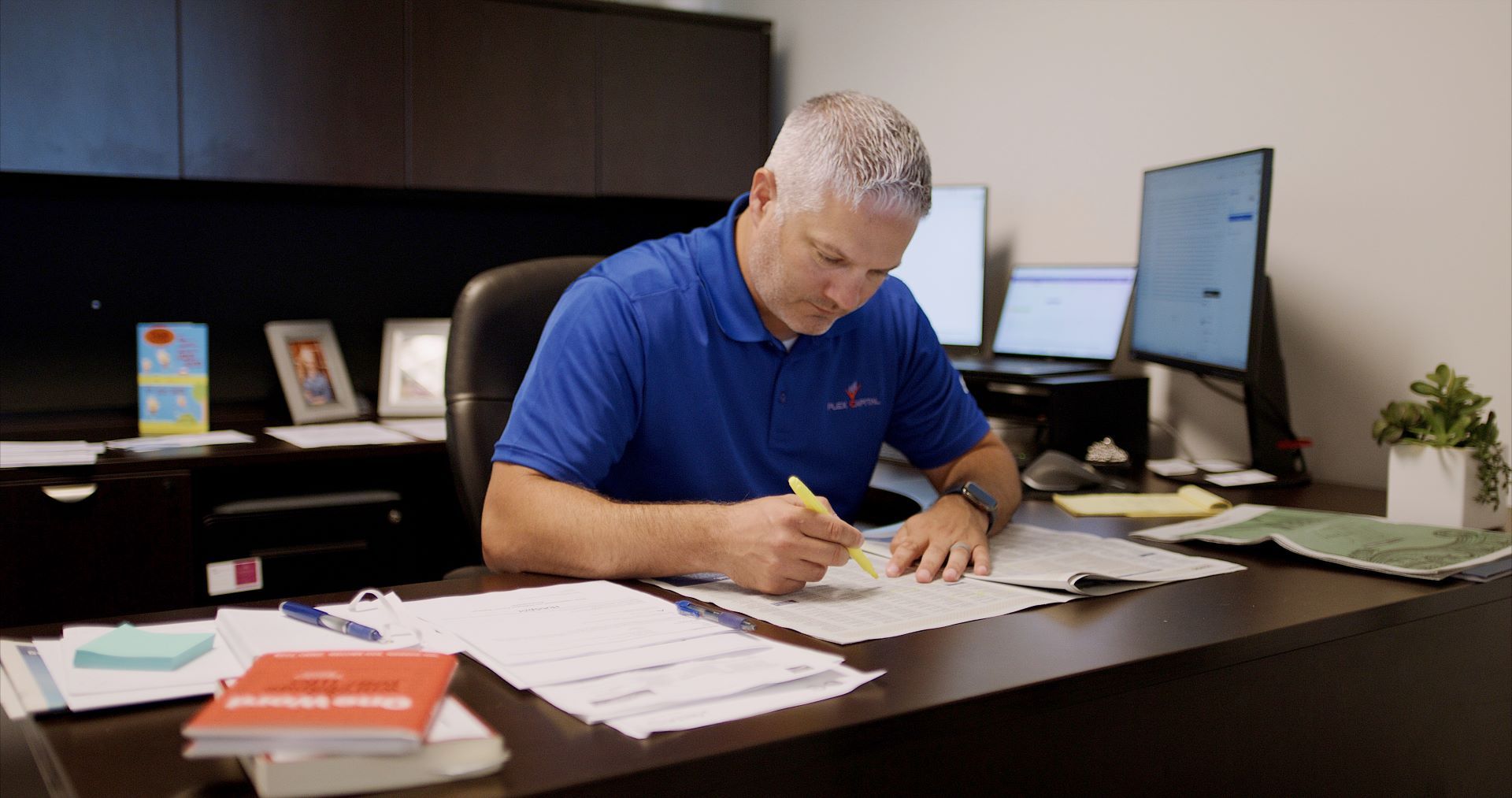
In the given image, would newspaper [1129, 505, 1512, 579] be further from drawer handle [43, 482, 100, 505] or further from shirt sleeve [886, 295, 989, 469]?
drawer handle [43, 482, 100, 505]

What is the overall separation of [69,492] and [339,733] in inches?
73.4

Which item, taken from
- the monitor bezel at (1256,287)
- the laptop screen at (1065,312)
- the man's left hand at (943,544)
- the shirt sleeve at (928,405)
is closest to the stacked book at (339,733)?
the man's left hand at (943,544)

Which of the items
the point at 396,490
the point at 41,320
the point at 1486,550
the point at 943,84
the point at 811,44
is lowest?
the point at 396,490

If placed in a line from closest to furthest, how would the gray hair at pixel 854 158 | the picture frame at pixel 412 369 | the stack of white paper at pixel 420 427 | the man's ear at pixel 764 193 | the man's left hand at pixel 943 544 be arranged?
the man's left hand at pixel 943 544 → the gray hair at pixel 854 158 → the man's ear at pixel 764 193 → the stack of white paper at pixel 420 427 → the picture frame at pixel 412 369

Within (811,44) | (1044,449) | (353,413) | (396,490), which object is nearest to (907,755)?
(1044,449)

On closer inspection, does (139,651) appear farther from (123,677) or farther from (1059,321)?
(1059,321)

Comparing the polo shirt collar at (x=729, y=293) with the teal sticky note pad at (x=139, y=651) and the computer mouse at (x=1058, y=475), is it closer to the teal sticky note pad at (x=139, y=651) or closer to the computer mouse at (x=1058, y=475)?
the computer mouse at (x=1058, y=475)

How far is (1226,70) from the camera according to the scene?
2.07 meters

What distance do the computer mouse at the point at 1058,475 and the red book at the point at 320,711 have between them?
4.17 ft

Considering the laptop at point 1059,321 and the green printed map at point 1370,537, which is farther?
the laptop at point 1059,321

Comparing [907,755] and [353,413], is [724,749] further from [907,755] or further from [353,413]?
[353,413]

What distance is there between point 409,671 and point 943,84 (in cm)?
230

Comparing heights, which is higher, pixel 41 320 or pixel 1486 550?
pixel 41 320

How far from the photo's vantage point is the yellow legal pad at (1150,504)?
5.47ft
